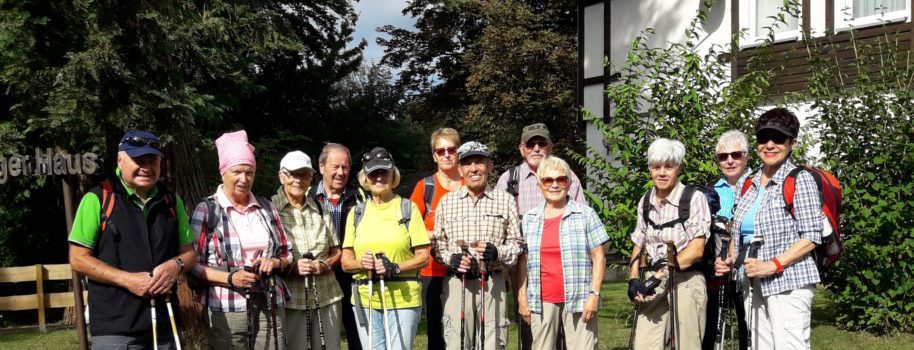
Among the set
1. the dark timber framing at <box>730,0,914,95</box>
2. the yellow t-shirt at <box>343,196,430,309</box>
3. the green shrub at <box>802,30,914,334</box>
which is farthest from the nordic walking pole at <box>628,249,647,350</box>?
the dark timber framing at <box>730,0,914,95</box>

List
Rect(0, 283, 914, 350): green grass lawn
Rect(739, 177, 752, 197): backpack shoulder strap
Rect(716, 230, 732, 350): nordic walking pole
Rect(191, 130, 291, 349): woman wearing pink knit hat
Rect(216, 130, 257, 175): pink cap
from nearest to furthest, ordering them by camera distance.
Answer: Rect(191, 130, 291, 349): woman wearing pink knit hat, Rect(216, 130, 257, 175): pink cap, Rect(739, 177, 752, 197): backpack shoulder strap, Rect(716, 230, 732, 350): nordic walking pole, Rect(0, 283, 914, 350): green grass lawn

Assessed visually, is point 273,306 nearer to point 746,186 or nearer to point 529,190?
point 529,190

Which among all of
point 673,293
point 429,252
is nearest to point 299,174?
point 429,252

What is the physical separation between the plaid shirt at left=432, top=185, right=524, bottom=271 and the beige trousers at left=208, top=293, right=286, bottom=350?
1269 millimetres

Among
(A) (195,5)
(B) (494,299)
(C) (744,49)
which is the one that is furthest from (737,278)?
(C) (744,49)

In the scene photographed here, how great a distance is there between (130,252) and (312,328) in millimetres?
1369

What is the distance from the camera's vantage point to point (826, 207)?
16.2 ft

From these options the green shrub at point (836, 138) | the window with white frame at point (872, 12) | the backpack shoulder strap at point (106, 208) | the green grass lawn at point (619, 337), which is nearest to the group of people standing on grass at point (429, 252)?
the backpack shoulder strap at point (106, 208)

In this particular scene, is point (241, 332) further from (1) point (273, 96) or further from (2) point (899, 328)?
(1) point (273, 96)

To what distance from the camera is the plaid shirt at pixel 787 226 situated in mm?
4914

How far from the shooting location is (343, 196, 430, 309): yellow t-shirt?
18.6 ft

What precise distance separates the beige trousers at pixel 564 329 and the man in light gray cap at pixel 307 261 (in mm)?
1309

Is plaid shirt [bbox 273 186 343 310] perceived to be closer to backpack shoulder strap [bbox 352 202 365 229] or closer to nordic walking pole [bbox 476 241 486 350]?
backpack shoulder strap [bbox 352 202 365 229]

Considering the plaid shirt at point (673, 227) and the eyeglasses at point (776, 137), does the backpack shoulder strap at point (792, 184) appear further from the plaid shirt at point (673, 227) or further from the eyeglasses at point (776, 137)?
the plaid shirt at point (673, 227)
